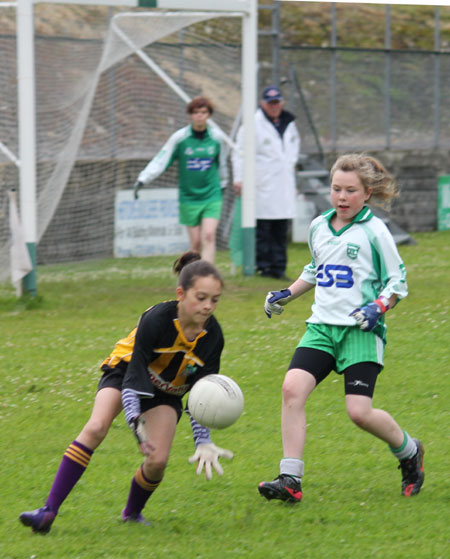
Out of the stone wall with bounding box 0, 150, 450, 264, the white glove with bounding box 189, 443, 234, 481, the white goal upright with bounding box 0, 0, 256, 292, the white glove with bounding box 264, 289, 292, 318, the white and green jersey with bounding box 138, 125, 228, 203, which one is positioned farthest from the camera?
the stone wall with bounding box 0, 150, 450, 264

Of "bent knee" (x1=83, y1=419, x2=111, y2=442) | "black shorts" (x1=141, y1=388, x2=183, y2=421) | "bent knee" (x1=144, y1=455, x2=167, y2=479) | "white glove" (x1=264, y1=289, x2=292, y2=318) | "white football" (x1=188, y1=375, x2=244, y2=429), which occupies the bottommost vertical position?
"bent knee" (x1=144, y1=455, x2=167, y2=479)

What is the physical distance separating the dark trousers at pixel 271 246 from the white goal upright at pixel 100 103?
1.33 meters

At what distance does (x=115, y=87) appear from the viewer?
13.4 m

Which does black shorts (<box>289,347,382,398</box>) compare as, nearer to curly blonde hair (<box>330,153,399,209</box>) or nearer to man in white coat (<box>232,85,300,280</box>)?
Answer: curly blonde hair (<box>330,153,399,209</box>)

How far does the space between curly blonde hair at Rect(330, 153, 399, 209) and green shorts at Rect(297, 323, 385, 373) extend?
740 millimetres

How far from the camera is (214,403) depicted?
4480 mm

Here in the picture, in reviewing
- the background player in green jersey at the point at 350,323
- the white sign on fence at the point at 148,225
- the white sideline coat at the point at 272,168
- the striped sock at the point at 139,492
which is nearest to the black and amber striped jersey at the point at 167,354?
the striped sock at the point at 139,492

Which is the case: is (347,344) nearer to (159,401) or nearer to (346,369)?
(346,369)

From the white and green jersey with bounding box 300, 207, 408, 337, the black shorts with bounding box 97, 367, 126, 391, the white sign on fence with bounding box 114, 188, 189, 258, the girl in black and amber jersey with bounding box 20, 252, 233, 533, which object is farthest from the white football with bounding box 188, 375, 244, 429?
the white sign on fence with bounding box 114, 188, 189, 258

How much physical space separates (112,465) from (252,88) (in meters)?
7.75

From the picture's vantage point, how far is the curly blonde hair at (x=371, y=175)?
5.20 metres

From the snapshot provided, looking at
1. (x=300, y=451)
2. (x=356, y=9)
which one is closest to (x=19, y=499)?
(x=300, y=451)

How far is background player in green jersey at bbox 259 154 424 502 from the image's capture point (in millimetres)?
5039

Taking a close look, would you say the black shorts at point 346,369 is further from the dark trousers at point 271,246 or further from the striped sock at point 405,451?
the dark trousers at point 271,246
